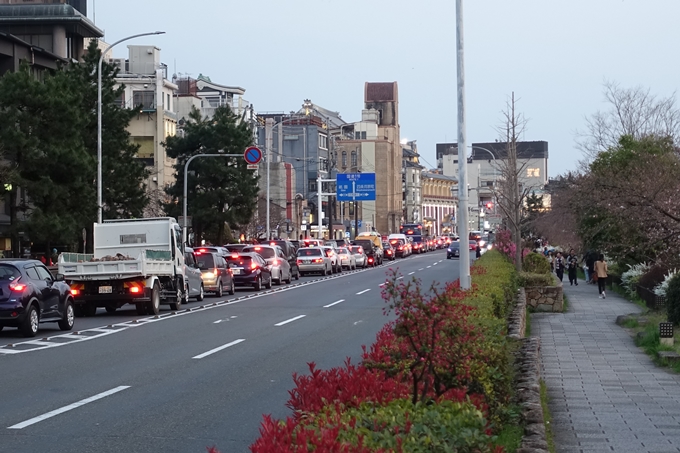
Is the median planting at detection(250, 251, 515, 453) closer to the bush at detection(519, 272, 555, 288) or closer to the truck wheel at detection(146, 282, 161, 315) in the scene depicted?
the truck wheel at detection(146, 282, 161, 315)

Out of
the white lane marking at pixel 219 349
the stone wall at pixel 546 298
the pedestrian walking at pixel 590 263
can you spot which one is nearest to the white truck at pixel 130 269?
the white lane marking at pixel 219 349

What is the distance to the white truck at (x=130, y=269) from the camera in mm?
26828

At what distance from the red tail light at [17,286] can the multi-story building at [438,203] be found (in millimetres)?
140572

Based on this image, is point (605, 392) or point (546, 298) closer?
point (605, 392)

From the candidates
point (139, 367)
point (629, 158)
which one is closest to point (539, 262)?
point (629, 158)

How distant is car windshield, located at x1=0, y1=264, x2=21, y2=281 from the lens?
20830mm

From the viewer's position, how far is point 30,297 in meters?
20.6

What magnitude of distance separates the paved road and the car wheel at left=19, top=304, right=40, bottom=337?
0.24 meters

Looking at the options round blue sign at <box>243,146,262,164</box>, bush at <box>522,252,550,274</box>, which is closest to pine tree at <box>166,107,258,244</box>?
round blue sign at <box>243,146,262,164</box>

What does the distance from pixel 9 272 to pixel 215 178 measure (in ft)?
140

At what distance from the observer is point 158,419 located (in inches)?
426

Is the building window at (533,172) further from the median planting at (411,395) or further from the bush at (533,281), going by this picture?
the median planting at (411,395)

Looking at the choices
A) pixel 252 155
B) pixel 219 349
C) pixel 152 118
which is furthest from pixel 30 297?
pixel 152 118

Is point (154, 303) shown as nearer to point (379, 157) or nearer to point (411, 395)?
point (411, 395)
